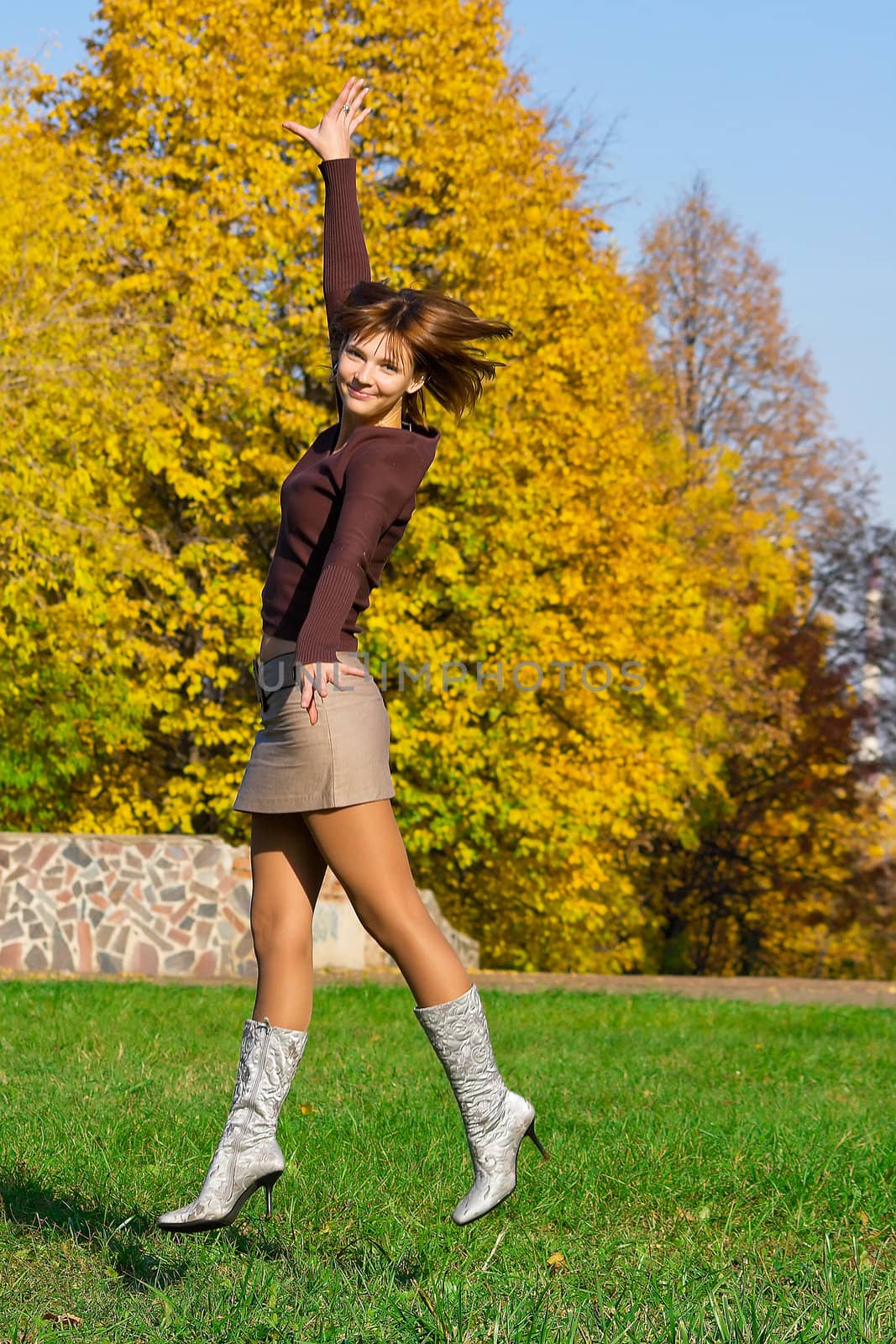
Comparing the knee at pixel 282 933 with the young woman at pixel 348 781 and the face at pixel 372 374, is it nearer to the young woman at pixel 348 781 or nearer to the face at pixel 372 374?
the young woman at pixel 348 781

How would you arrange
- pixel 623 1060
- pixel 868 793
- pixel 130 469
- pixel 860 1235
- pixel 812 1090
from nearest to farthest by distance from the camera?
1. pixel 860 1235
2. pixel 812 1090
3. pixel 623 1060
4. pixel 130 469
5. pixel 868 793

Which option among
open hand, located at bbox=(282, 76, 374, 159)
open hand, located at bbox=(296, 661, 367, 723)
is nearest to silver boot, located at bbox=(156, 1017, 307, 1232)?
open hand, located at bbox=(296, 661, 367, 723)

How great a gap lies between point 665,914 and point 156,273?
15.1 m

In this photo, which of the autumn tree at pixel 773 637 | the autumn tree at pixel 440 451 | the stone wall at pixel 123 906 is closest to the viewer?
the stone wall at pixel 123 906

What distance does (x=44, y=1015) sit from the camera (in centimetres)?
791

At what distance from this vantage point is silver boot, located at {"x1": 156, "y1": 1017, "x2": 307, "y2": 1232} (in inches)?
120

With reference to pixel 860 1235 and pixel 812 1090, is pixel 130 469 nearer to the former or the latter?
pixel 812 1090

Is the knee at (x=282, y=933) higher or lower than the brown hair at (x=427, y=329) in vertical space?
lower

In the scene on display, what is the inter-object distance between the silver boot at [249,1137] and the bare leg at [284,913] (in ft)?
0.16

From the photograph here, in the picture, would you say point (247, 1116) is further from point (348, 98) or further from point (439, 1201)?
point (348, 98)

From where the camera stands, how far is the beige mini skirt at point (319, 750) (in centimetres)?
316

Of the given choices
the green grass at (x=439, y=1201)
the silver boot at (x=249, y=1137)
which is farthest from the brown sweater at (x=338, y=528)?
the green grass at (x=439, y=1201)

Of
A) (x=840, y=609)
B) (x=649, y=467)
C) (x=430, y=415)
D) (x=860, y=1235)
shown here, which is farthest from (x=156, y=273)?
(x=840, y=609)

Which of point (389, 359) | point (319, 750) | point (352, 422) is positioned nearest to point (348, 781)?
point (319, 750)
